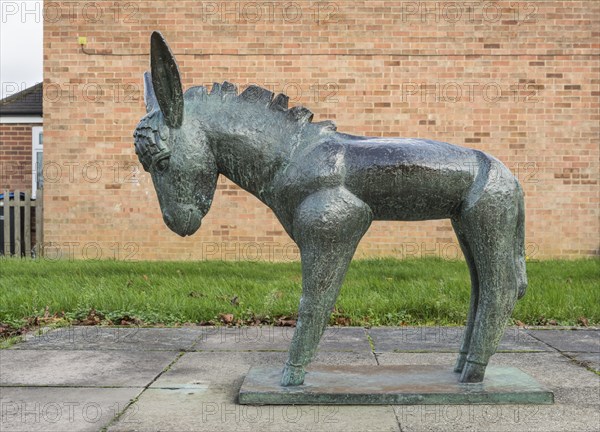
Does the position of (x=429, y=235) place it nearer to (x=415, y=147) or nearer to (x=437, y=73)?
(x=437, y=73)

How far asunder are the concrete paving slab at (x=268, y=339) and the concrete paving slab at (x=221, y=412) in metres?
0.82

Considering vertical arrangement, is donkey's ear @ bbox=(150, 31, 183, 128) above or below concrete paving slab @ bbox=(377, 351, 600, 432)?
above

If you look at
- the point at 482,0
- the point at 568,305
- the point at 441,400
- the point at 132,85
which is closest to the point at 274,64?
the point at 132,85

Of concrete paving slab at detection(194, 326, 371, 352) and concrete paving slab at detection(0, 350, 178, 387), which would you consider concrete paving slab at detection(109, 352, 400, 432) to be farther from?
concrete paving slab at detection(194, 326, 371, 352)

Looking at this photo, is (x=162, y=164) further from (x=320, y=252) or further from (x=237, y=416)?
(x=237, y=416)

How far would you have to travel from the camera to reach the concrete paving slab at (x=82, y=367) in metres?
3.59

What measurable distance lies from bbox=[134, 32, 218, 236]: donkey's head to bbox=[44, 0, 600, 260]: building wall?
739 centimetres

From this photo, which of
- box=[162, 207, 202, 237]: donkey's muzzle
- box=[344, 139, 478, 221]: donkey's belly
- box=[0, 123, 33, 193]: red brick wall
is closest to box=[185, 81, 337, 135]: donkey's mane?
box=[344, 139, 478, 221]: donkey's belly

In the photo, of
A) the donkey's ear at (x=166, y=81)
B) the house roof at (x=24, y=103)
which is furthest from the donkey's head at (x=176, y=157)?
the house roof at (x=24, y=103)

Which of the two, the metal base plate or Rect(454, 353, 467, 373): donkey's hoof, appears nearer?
the metal base plate

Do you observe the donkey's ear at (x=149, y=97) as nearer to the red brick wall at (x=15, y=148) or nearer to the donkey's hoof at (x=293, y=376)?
the donkey's hoof at (x=293, y=376)

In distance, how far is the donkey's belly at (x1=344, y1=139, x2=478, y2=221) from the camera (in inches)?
127

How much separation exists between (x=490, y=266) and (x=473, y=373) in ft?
1.72

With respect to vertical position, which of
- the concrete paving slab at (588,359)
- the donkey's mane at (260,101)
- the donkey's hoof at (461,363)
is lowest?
the concrete paving slab at (588,359)
